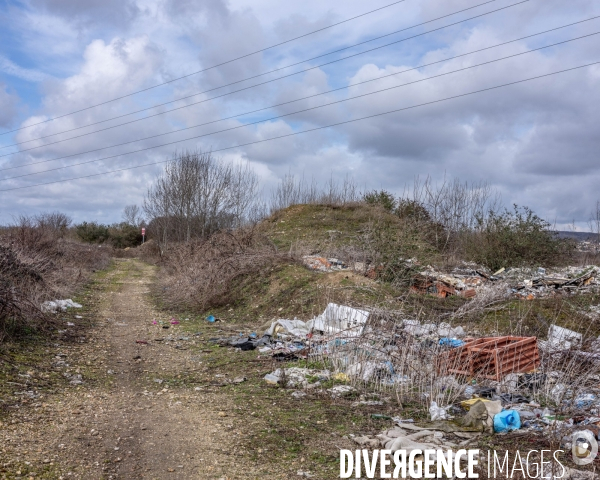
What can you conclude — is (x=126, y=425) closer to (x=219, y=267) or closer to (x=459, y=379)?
(x=459, y=379)

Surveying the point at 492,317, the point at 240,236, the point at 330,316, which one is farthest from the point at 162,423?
the point at 240,236

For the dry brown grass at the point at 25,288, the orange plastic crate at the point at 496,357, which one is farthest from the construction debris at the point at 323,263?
the orange plastic crate at the point at 496,357

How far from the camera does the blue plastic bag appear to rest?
14.9ft

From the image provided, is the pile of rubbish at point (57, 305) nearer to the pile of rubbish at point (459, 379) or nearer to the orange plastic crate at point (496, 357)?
the pile of rubbish at point (459, 379)

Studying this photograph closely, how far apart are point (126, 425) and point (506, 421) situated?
3441 millimetres

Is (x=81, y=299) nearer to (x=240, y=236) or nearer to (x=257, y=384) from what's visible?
(x=240, y=236)

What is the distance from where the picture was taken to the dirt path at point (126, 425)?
A: 153 inches

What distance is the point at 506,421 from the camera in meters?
4.58

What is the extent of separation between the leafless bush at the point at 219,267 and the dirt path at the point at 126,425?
481cm

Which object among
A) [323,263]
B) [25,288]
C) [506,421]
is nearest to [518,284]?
[323,263]

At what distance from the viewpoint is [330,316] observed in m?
8.59

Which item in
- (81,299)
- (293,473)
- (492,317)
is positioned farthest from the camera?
(81,299)

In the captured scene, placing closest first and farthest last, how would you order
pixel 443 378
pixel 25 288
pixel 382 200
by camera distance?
pixel 443 378, pixel 25 288, pixel 382 200

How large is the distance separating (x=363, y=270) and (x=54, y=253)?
→ 11.2 m
